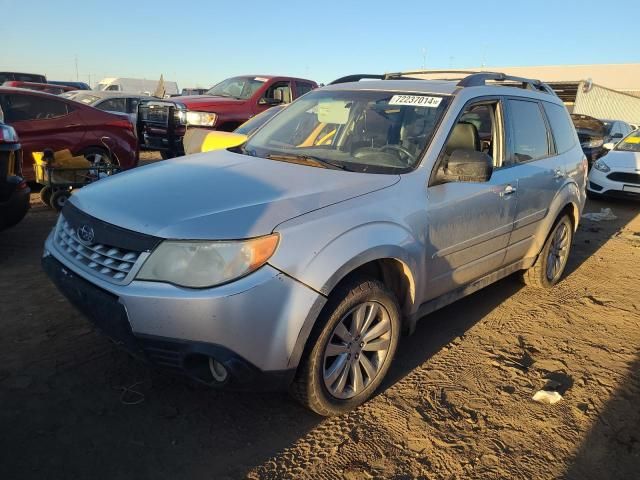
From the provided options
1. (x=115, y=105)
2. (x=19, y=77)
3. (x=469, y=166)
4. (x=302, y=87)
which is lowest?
(x=469, y=166)

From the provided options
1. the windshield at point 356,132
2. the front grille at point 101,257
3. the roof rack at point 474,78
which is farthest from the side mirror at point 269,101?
the front grille at point 101,257

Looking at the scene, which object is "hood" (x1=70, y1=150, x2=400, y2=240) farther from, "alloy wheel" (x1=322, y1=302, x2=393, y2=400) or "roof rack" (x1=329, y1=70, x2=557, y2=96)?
"roof rack" (x1=329, y1=70, x2=557, y2=96)

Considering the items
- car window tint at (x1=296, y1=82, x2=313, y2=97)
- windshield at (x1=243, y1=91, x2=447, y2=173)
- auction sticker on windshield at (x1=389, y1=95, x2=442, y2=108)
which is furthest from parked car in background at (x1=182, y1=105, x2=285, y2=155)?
car window tint at (x1=296, y1=82, x2=313, y2=97)

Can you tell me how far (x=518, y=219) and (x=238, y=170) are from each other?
85.8 inches

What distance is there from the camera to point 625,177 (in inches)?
364

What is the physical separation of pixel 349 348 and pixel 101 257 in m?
1.31

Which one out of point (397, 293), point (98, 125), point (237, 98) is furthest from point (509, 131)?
point (237, 98)

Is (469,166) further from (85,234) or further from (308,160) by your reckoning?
(85,234)

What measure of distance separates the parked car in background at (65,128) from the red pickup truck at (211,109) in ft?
4.52

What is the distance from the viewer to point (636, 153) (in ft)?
31.0

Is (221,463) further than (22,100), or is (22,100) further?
(22,100)

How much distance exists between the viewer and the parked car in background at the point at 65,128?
705 centimetres

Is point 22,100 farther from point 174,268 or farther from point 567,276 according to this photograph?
point 567,276

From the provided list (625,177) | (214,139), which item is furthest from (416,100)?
(625,177)
